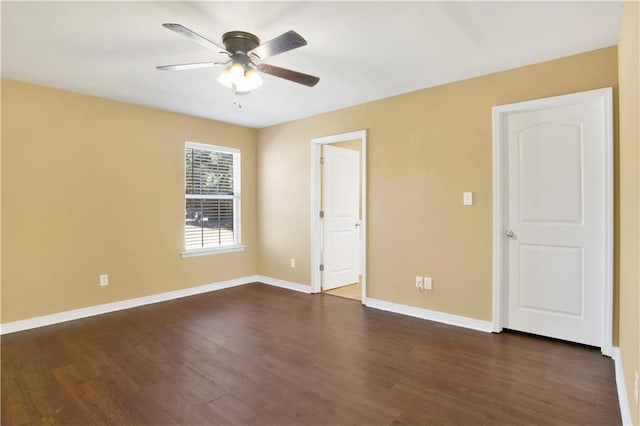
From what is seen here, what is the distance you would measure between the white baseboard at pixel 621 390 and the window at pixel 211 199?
434 centimetres

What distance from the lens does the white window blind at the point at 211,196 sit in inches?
181

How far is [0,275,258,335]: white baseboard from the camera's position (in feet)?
10.6

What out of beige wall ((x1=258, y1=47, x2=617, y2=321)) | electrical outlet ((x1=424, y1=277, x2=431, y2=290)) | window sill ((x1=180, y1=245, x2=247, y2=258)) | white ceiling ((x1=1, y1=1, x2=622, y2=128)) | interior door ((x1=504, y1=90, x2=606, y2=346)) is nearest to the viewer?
white ceiling ((x1=1, y1=1, x2=622, y2=128))

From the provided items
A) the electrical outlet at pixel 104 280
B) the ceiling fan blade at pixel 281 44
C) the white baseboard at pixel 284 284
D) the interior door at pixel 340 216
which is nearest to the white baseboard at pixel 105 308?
the electrical outlet at pixel 104 280

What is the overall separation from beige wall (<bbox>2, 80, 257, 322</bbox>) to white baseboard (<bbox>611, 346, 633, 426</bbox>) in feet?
14.2

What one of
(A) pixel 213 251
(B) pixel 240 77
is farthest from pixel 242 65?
(A) pixel 213 251

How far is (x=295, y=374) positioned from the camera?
94.0 inches

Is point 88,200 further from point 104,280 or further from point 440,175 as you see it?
point 440,175

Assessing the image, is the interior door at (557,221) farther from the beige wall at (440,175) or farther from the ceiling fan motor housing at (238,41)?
the ceiling fan motor housing at (238,41)

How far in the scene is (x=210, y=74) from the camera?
3080 mm

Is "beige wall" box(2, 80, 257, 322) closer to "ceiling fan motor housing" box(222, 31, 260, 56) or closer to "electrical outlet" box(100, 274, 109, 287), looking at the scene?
Answer: "electrical outlet" box(100, 274, 109, 287)

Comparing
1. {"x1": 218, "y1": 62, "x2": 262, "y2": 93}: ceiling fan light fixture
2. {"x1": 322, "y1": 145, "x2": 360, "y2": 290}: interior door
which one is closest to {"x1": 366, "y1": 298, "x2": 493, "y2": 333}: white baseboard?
{"x1": 322, "y1": 145, "x2": 360, "y2": 290}: interior door

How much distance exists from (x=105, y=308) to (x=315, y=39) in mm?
3581

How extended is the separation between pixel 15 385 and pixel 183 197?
261 centimetres
